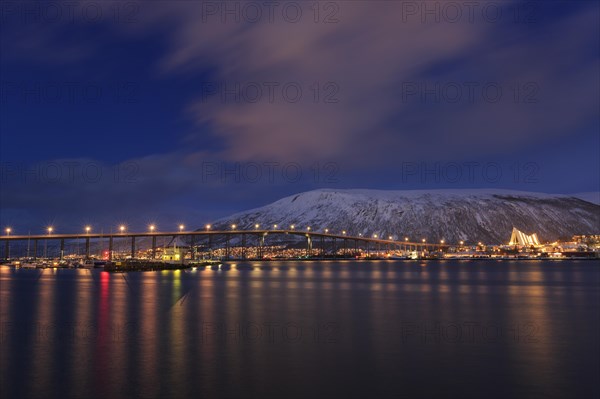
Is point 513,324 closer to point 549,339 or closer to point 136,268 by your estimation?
point 549,339

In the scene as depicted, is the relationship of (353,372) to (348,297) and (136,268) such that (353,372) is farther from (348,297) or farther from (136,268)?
(136,268)

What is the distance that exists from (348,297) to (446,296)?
10.1 meters

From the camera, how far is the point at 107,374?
20062 millimetres

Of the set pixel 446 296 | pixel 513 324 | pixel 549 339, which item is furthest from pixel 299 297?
pixel 549 339

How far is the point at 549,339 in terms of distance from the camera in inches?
1125

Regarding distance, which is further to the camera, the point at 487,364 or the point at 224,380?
the point at 487,364

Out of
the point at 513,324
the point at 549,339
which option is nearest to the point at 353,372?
the point at 549,339

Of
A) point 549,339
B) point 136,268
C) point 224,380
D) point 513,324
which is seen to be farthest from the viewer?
point 136,268

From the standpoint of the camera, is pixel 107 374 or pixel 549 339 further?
pixel 549 339

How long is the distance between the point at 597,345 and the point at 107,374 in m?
22.3

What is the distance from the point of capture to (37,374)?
2027cm

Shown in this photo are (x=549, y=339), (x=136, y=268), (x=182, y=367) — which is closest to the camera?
(x=182, y=367)

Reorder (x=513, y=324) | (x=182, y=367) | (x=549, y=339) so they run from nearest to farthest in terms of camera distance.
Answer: (x=182, y=367) < (x=549, y=339) < (x=513, y=324)

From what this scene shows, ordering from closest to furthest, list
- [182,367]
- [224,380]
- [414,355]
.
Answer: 1. [224,380]
2. [182,367]
3. [414,355]
